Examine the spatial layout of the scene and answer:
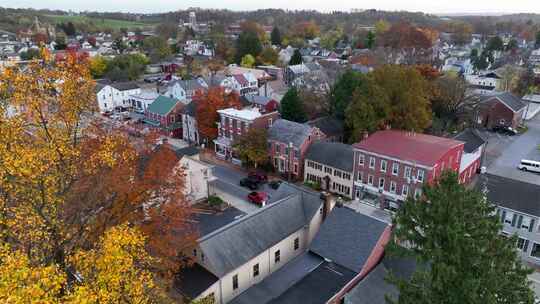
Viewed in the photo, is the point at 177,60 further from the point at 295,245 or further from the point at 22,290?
the point at 22,290

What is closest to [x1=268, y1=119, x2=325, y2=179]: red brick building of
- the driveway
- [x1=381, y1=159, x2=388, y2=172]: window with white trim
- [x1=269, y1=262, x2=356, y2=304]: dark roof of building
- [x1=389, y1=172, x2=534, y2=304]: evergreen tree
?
[x1=381, y1=159, x2=388, y2=172]: window with white trim

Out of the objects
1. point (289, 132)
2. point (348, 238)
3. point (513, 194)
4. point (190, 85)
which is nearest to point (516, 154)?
point (513, 194)

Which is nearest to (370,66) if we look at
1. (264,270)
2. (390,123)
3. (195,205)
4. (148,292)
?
(390,123)

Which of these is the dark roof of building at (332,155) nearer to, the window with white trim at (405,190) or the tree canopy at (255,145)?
the tree canopy at (255,145)

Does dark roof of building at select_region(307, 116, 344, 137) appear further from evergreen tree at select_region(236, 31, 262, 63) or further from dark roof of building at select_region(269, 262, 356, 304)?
evergreen tree at select_region(236, 31, 262, 63)

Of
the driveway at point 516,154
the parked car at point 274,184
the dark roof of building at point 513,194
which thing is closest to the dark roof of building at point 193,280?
the parked car at point 274,184

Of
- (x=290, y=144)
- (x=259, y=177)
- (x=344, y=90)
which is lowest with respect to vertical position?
(x=259, y=177)

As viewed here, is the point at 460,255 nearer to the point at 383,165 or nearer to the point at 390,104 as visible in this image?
the point at 383,165
